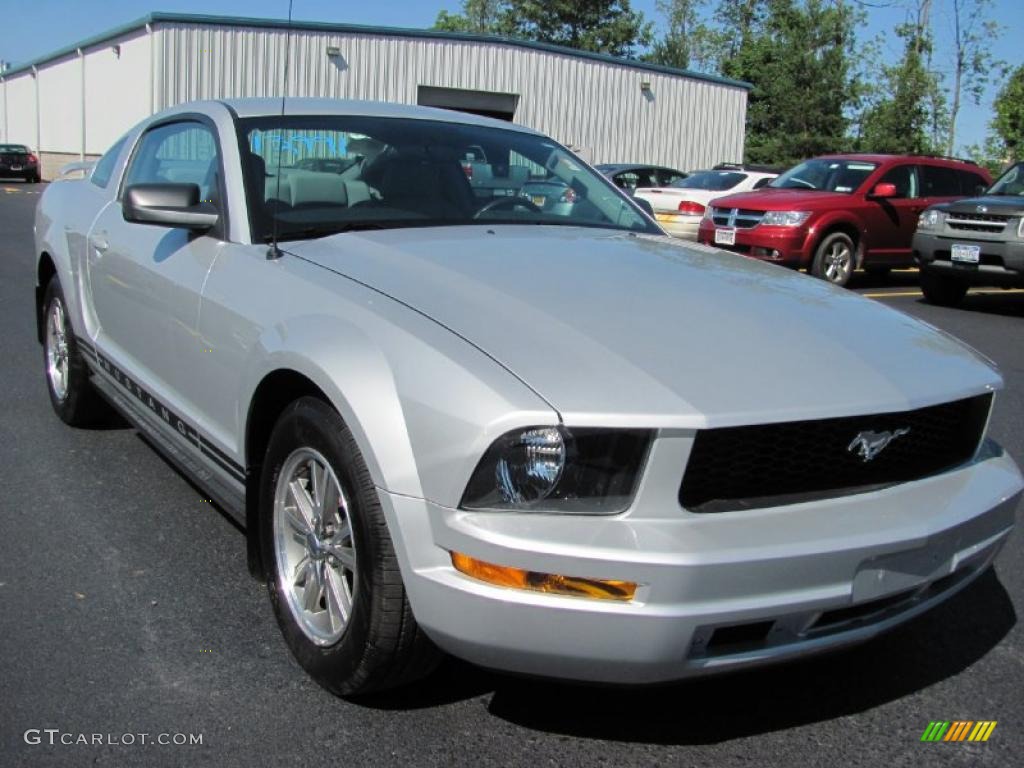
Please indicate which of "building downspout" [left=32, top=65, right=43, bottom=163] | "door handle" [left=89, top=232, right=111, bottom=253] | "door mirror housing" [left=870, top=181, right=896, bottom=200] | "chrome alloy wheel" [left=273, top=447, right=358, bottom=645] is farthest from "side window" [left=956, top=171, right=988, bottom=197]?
"building downspout" [left=32, top=65, right=43, bottom=163]

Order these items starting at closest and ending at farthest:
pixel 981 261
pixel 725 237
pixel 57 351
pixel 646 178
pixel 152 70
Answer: pixel 57 351
pixel 981 261
pixel 725 237
pixel 646 178
pixel 152 70

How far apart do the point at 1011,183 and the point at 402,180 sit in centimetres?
975

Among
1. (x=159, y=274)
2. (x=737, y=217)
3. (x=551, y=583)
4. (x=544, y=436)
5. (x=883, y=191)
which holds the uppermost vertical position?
(x=883, y=191)

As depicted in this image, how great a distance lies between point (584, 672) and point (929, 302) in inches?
415

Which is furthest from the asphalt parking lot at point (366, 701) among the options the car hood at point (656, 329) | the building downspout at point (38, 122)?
the building downspout at point (38, 122)

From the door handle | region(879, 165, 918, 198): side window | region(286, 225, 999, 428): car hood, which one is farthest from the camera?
region(879, 165, 918, 198): side window

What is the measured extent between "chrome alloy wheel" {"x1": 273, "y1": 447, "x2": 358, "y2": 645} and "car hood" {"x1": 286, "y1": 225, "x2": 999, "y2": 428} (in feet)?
1.70

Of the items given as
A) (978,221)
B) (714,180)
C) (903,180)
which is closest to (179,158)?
(978,221)

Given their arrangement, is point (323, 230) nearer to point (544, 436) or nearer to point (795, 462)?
point (544, 436)

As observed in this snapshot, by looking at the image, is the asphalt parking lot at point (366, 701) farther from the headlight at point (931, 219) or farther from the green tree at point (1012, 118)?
the green tree at point (1012, 118)

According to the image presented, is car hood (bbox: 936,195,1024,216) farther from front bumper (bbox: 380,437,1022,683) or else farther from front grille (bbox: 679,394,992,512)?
front bumper (bbox: 380,437,1022,683)

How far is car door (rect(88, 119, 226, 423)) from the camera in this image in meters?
3.42

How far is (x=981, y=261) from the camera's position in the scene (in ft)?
34.7

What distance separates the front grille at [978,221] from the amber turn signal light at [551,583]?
31.9 feet
